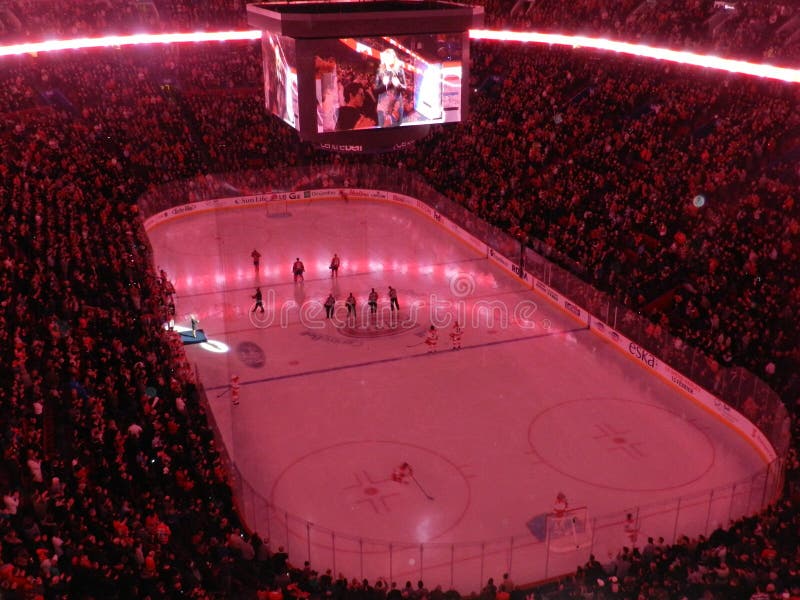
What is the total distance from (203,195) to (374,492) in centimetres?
2316

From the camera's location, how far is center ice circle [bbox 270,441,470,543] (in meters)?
16.1

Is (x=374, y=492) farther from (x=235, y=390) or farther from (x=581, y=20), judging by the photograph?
(x=581, y=20)

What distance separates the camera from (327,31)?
867 inches

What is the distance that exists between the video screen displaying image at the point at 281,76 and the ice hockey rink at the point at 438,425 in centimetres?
624

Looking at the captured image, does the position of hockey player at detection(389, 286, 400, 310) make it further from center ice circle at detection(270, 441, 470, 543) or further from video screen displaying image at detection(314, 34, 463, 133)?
center ice circle at detection(270, 441, 470, 543)

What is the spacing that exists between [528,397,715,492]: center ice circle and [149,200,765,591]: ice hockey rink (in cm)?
5

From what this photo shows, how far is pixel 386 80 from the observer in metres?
23.2

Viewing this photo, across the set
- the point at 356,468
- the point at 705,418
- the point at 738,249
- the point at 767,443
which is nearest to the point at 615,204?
the point at 738,249

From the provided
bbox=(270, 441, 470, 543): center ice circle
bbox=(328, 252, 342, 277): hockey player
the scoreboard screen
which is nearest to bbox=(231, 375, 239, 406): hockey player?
bbox=(270, 441, 470, 543): center ice circle

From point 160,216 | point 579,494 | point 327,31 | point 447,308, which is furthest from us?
point 160,216

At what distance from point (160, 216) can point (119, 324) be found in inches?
629

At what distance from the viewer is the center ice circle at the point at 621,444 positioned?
17750 millimetres

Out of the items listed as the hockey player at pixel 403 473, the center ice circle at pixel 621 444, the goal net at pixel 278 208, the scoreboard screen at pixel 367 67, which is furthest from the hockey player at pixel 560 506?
the goal net at pixel 278 208

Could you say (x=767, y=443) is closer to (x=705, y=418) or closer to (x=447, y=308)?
(x=705, y=418)
